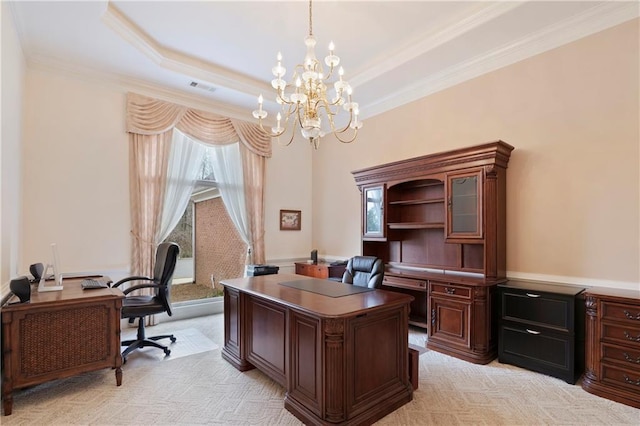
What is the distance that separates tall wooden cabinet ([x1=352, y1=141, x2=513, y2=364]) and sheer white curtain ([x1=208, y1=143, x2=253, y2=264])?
6.74 feet

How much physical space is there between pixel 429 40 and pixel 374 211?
2250 millimetres

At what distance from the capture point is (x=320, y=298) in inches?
99.3

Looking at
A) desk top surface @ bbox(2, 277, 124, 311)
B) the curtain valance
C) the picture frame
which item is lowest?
desk top surface @ bbox(2, 277, 124, 311)

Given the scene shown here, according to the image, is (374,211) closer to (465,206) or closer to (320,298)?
(465,206)

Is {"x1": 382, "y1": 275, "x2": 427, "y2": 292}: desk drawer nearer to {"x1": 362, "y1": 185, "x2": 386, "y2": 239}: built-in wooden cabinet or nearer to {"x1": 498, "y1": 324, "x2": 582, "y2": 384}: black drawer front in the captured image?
{"x1": 362, "y1": 185, "x2": 386, "y2": 239}: built-in wooden cabinet

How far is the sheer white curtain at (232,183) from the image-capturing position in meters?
5.29

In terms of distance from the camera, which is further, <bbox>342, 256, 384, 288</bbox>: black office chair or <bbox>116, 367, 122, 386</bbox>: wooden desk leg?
<bbox>342, 256, 384, 288</bbox>: black office chair

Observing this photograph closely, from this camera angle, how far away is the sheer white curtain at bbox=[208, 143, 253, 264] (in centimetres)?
529

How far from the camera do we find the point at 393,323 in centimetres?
247

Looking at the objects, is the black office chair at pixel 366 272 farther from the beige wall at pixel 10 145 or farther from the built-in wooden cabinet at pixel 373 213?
the beige wall at pixel 10 145

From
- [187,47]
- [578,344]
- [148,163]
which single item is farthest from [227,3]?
[578,344]

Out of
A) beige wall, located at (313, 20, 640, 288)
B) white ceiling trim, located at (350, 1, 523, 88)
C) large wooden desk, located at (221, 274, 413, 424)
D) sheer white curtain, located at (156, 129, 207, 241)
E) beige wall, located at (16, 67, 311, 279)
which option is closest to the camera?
large wooden desk, located at (221, 274, 413, 424)

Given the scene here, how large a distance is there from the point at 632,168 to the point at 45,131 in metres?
6.23

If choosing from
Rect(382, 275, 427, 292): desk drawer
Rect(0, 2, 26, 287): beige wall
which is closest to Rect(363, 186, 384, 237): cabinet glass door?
Rect(382, 275, 427, 292): desk drawer
